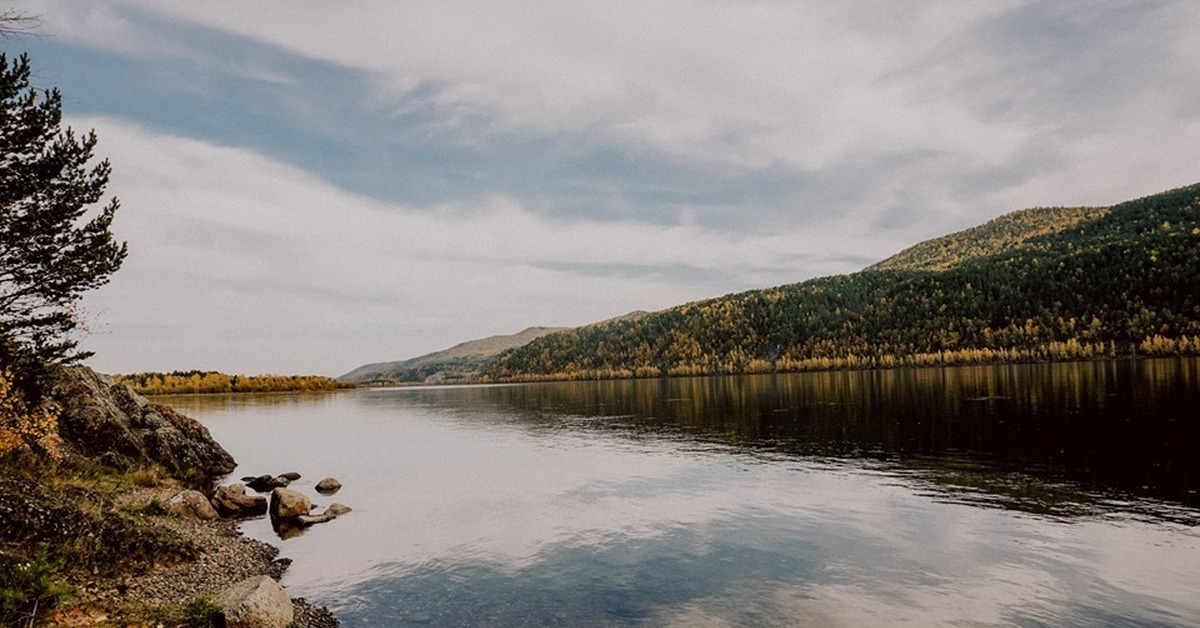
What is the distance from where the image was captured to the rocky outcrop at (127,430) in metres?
44.5

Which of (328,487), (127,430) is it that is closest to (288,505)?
(328,487)

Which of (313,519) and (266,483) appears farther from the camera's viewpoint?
(266,483)

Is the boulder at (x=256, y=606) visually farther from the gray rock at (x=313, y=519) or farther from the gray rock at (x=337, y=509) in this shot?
the gray rock at (x=337, y=509)

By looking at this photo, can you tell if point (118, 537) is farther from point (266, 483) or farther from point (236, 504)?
point (266, 483)

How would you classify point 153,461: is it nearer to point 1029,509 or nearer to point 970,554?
point 970,554

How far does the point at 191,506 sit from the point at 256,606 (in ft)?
87.1

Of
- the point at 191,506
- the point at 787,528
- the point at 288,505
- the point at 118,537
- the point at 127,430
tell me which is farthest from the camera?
the point at 127,430

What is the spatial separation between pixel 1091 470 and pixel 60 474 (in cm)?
6679

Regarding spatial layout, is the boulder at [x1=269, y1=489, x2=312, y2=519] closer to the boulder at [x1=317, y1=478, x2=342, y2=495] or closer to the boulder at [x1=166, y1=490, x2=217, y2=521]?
the boulder at [x1=166, y1=490, x2=217, y2=521]

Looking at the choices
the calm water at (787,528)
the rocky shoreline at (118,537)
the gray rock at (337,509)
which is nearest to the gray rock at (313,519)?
the rocky shoreline at (118,537)

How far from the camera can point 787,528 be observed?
3475cm

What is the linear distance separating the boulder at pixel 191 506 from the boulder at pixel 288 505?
12.4 ft

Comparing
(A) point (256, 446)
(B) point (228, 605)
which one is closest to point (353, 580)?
(B) point (228, 605)

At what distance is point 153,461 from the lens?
169 ft
